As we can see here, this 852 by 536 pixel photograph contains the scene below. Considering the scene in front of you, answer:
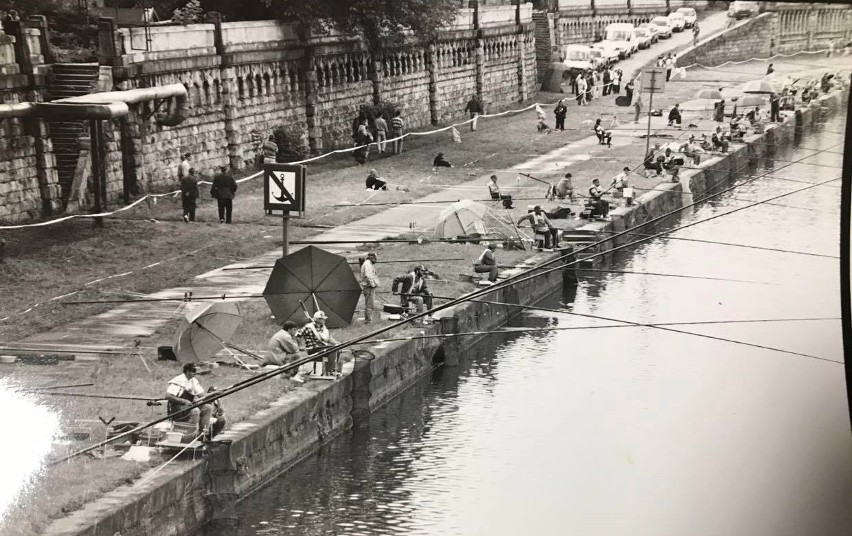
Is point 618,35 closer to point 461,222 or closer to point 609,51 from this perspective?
point 609,51

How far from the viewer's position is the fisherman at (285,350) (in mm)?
23656

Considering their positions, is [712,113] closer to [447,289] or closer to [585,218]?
[585,218]

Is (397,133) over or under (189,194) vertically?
under

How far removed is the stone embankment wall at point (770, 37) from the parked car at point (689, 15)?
205 inches

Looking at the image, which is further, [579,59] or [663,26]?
[663,26]

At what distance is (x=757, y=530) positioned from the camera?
23109 mm

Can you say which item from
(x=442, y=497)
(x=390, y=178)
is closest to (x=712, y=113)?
(x=390, y=178)

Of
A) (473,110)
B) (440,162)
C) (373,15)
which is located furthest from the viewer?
(473,110)

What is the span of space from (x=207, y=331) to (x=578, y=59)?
2430 inches

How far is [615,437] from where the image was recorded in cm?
2675

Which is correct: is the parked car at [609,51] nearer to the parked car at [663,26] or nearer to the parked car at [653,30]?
the parked car at [653,30]

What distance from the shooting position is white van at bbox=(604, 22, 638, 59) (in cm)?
8888

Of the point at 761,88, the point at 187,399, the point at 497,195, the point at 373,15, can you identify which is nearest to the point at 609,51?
the point at 761,88

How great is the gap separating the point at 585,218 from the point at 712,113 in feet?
107
